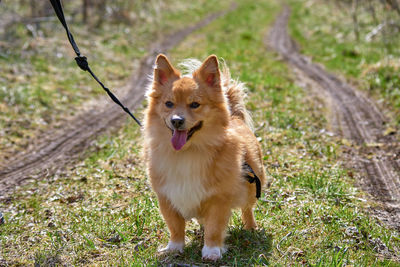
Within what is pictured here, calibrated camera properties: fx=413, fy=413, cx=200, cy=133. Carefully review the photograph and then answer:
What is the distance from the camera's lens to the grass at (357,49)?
1079 cm

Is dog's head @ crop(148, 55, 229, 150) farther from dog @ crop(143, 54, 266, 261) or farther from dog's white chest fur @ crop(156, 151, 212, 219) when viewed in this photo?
dog's white chest fur @ crop(156, 151, 212, 219)

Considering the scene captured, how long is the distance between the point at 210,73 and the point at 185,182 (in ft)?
3.55

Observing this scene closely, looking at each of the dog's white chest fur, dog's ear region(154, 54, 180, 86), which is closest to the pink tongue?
the dog's white chest fur

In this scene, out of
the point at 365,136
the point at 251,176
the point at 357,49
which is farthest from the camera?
the point at 357,49

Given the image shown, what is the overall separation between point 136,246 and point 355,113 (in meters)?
6.96

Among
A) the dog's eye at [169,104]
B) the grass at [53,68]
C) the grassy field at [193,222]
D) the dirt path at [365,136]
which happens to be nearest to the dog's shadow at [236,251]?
the grassy field at [193,222]

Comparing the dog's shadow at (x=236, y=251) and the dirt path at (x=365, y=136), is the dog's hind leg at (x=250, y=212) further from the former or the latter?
the dirt path at (x=365, y=136)

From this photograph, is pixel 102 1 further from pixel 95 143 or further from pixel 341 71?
pixel 95 143

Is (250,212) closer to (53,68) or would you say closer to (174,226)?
(174,226)

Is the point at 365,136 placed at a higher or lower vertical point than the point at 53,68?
lower

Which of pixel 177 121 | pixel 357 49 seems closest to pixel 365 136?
pixel 177 121

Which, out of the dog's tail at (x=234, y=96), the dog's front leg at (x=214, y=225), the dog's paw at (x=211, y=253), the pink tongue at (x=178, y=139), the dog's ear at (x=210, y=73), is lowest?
the dog's paw at (x=211, y=253)

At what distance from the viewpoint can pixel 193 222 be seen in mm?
4844

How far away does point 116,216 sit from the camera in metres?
5.00
